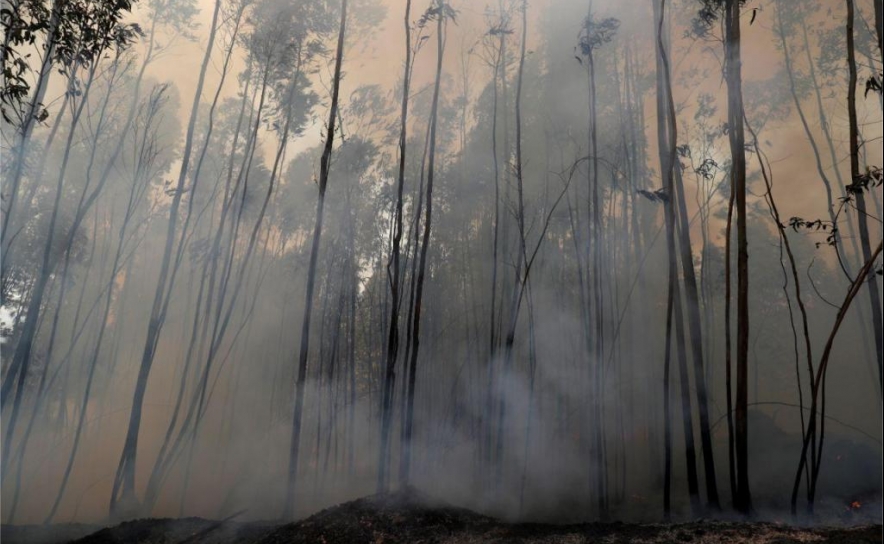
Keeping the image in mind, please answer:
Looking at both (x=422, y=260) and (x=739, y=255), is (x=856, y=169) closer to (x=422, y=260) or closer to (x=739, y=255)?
(x=739, y=255)

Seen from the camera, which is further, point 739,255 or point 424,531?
point 739,255

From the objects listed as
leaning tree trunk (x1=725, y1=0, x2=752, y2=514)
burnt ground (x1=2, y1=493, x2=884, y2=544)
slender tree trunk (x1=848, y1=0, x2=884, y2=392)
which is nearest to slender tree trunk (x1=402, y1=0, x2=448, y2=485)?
burnt ground (x1=2, y1=493, x2=884, y2=544)

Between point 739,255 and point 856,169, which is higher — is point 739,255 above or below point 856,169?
below

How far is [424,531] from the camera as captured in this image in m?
3.73

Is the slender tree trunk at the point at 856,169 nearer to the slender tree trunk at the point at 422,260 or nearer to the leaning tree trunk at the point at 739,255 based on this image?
the leaning tree trunk at the point at 739,255

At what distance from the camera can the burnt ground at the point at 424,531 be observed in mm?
2871

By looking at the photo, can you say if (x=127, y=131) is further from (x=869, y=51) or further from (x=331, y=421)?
(x=869, y=51)

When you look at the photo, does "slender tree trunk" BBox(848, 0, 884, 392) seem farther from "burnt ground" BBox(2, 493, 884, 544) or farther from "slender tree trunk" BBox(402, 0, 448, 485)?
"slender tree trunk" BBox(402, 0, 448, 485)

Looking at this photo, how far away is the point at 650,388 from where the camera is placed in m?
8.90

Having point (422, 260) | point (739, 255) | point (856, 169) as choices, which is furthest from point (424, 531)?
point (856, 169)

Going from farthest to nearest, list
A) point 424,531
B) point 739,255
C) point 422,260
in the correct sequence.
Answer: point 422,260 < point 739,255 < point 424,531

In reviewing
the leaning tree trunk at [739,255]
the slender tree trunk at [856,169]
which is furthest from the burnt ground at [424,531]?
the slender tree trunk at [856,169]

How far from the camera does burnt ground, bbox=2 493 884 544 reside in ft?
9.42

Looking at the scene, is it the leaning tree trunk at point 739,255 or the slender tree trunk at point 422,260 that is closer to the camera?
the leaning tree trunk at point 739,255
